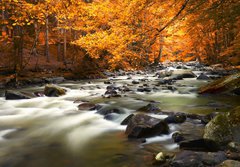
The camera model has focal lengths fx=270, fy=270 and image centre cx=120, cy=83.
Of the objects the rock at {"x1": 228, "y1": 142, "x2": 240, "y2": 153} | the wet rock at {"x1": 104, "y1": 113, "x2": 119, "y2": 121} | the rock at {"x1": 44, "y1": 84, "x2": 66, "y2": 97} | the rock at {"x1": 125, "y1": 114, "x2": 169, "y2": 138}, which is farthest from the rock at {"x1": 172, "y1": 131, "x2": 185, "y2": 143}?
the rock at {"x1": 44, "y1": 84, "x2": 66, "y2": 97}

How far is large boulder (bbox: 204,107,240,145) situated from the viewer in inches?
170

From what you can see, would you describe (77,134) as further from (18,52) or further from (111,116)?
(18,52)

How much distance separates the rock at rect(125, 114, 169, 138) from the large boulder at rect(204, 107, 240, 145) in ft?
3.26

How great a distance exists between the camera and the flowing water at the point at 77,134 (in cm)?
439

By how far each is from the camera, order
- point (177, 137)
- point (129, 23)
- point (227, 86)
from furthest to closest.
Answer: point (227, 86)
point (129, 23)
point (177, 137)

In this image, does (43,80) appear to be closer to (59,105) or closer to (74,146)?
(59,105)

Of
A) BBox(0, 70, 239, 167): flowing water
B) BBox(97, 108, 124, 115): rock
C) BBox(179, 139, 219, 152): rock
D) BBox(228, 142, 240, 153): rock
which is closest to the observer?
BBox(228, 142, 240, 153): rock

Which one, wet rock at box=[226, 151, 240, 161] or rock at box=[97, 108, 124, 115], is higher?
wet rock at box=[226, 151, 240, 161]

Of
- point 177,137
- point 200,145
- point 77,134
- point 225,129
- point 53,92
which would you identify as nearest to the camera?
point 200,145

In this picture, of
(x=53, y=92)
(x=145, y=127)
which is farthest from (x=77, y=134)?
(x=53, y=92)

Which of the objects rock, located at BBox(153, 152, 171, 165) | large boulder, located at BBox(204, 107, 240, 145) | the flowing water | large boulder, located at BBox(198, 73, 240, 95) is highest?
large boulder, located at BBox(198, 73, 240, 95)

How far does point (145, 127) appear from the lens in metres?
5.21

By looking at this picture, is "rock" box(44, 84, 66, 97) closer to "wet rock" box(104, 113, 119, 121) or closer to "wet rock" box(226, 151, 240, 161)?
"wet rock" box(104, 113, 119, 121)

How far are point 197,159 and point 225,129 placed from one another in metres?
1.09
